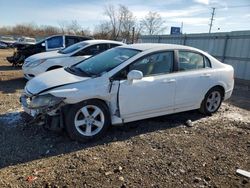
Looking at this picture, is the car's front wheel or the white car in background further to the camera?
the white car in background

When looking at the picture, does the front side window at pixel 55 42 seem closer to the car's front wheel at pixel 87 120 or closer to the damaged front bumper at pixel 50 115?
the damaged front bumper at pixel 50 115

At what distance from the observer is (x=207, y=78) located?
230 inches

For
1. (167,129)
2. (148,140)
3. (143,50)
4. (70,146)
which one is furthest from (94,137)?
(143,50)

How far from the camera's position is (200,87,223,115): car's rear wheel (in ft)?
19.7

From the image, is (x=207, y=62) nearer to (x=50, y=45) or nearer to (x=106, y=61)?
(x=106, y=61)

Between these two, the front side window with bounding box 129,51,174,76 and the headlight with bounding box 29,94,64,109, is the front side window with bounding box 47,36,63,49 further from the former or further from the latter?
the headlight with bounding box 29,94,64,109

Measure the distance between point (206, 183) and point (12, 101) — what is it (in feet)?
16.7

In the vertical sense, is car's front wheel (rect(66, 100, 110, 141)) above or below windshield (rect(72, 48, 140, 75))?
below

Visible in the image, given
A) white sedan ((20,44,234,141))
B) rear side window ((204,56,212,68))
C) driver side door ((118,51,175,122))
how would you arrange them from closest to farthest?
white sedan ((20,44,234,141)) < driver side door ((118,51,175,122)) < rear side window ((204,56,212,68))

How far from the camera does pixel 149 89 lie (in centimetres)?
493

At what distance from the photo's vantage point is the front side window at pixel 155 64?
4.98 metres

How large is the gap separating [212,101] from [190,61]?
1.14 m

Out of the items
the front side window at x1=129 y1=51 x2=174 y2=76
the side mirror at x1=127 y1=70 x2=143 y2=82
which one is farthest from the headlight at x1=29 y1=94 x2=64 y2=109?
the front side window at x1=129 y1=51 x2=174 y2=76

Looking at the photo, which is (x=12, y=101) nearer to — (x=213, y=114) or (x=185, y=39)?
(x=213, y=114)
